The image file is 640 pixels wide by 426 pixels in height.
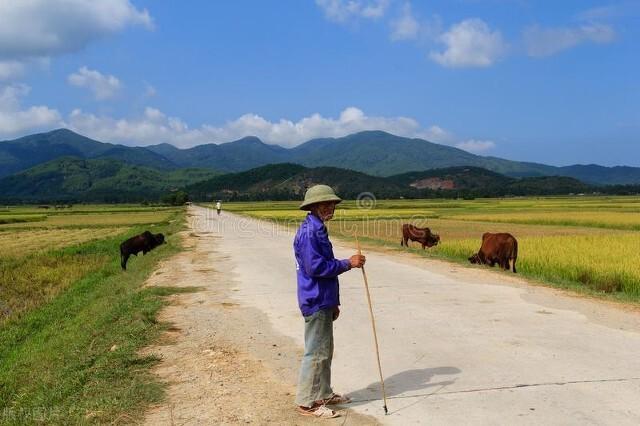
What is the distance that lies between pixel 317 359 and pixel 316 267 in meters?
0.86

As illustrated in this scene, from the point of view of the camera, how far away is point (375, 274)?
44.1 ft

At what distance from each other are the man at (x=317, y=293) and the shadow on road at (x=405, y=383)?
0.27 metres

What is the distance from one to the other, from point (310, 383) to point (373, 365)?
4.81 ft

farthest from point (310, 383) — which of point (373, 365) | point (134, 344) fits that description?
point (134, 344)

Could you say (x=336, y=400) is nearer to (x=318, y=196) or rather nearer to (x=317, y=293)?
(x=317, y=293)

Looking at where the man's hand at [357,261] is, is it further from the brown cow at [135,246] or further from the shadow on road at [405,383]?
the brown cow at [135,246]

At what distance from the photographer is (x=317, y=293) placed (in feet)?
16.1

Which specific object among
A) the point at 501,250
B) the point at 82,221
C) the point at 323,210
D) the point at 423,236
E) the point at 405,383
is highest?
the point at 323,210

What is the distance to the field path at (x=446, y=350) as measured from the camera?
4.84m

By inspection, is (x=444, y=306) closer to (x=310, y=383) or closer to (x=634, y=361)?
(x=634, y=361)

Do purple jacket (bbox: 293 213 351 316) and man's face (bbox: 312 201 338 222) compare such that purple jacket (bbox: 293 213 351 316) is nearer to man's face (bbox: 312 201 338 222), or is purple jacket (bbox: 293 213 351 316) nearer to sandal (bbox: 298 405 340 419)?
man's face (bbox: 312 201 338 222)

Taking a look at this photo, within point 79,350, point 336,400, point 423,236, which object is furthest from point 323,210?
point 423,236

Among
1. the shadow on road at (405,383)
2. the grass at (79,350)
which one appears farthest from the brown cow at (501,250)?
the shadow on road at (405,383)

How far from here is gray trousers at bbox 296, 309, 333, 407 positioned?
4.89m
